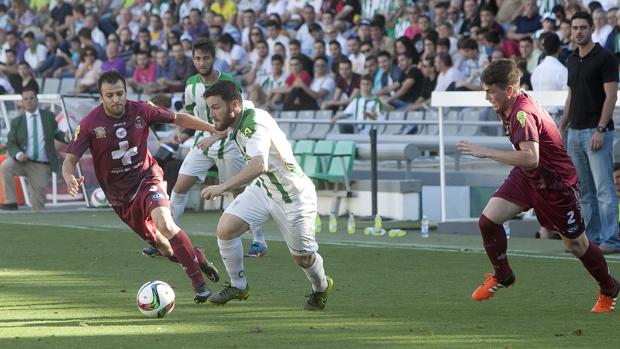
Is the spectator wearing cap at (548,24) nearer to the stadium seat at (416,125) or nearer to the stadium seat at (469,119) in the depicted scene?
the stadium seat at (469,119)

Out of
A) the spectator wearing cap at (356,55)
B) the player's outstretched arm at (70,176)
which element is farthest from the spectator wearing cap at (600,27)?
the player's outstretched arm at (70,176)

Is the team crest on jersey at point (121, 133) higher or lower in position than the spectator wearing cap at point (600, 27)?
lower

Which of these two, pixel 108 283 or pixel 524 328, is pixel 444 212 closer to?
pixel 108 283

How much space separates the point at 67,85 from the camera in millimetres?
26391

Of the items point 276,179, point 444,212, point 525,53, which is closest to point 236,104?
point 276,179

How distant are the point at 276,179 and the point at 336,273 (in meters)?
2.70

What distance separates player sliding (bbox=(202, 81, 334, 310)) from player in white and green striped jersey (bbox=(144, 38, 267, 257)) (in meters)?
3.17

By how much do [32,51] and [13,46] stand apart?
1.59 feet

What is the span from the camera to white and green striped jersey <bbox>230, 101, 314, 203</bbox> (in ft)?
28.0

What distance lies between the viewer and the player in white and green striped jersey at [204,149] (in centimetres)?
1232

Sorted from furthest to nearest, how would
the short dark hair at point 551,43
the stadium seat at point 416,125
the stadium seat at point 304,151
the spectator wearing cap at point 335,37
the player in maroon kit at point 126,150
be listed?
the spectator wearing cap at point 335,37 < the stadium seat at point 416,125 < the stadium seat at point 304,151 < the short dark hair at point 551,43 < the player in maroon kit at point 126,150

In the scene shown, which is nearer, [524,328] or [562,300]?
[524,328]

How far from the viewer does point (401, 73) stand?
2022cm

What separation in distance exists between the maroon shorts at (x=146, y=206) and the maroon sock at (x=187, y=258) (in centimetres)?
49
